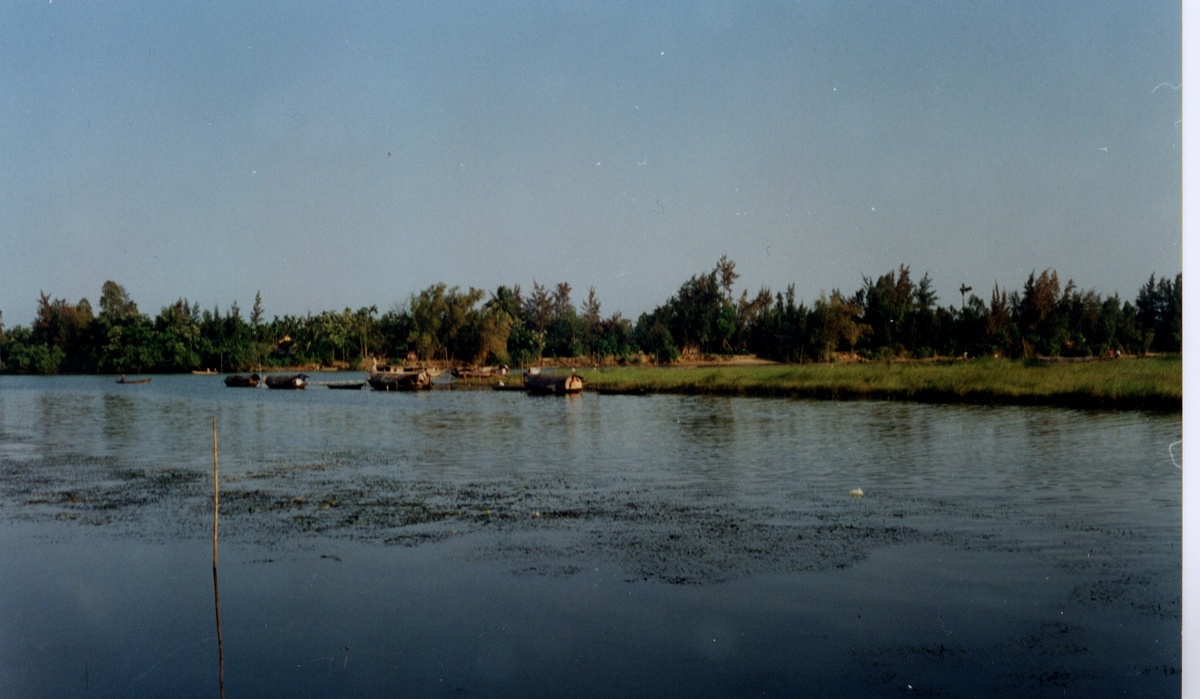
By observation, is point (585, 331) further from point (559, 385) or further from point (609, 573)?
point (609, 573)

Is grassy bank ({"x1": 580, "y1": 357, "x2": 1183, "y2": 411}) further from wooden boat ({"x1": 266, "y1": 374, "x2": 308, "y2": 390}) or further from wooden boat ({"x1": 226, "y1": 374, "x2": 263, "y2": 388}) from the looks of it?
wooden boat ({"x1": 226, "y1": 374, "x2": 263, "y2": 388})

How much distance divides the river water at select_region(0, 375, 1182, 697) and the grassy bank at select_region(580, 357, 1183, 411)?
25.2 ft

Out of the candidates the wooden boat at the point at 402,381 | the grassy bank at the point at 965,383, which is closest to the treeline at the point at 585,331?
Answer: the grassy bank at the point at 965,383

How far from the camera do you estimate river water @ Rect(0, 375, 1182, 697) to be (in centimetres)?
756

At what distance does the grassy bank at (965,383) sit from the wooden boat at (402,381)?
9448 mm

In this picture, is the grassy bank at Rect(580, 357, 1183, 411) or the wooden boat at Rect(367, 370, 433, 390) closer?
the grassy bank at Rect(580, 357, 1183, 411)

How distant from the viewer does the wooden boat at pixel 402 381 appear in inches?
2052

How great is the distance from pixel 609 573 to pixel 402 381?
4374cm

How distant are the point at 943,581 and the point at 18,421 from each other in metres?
31.1

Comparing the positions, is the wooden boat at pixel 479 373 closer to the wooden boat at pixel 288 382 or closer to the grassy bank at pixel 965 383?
the wooden boat at pixel 288 382

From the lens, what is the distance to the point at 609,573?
32.4ft

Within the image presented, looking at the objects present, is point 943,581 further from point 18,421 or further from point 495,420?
point 18,421

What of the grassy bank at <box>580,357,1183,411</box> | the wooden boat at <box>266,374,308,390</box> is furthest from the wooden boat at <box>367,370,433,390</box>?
the grassy bank at <box>580,357,1183,411</box>

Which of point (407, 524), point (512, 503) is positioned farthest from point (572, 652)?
point (512, 503)
